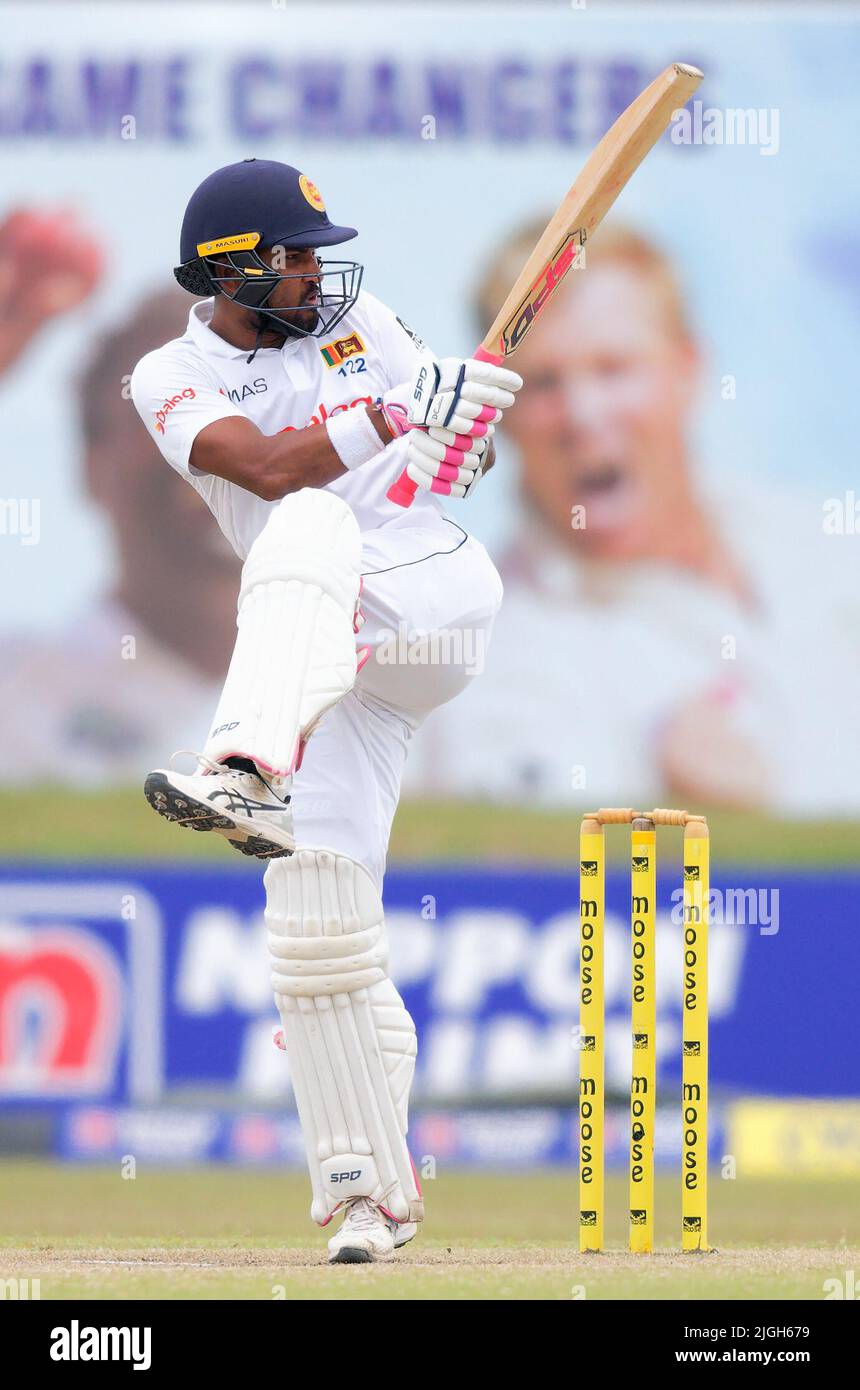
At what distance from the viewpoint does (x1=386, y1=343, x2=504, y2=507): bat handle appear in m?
3.38

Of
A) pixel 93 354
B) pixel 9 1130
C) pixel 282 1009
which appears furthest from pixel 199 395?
pixel 93 354

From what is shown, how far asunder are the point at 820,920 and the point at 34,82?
5.76 m

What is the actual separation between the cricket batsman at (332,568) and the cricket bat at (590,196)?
6.0 inches

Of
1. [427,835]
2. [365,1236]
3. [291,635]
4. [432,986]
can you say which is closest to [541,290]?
[291,635]

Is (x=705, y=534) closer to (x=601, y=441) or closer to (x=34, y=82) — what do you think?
(x=601, y=441)

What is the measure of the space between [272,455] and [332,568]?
11.2 inches

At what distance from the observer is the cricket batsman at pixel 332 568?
10.5ft

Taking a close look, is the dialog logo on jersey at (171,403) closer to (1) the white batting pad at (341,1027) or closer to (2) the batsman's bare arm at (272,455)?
(2) the batsman's bare arm at (272,455)

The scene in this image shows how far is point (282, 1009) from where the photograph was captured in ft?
11.3

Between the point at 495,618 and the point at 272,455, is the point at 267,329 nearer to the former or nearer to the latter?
the point at 272,455

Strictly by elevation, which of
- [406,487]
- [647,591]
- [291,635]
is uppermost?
[647,591]

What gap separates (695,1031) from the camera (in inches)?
133

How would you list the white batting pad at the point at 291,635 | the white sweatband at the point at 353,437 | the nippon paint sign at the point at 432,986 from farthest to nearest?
the nippon paint sign at the point at 432,986
the white sweatband at the point at 353,437
the white batting pad at the point at 291,635

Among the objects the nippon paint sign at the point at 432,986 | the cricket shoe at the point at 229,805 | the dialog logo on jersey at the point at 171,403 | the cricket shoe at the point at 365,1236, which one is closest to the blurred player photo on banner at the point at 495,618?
the nippon paint sign at the point at 432,986
